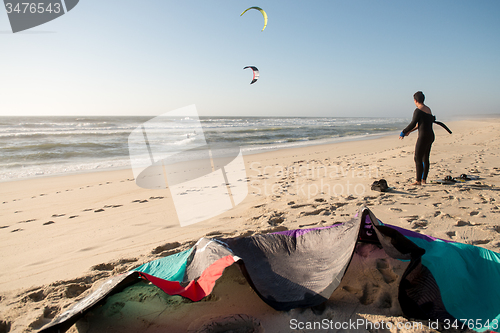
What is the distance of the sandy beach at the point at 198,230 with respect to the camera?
192 centimetres

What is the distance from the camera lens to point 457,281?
1.85 m

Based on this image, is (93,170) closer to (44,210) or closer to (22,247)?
(44,210)

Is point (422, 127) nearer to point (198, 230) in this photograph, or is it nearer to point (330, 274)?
point (330, 274)

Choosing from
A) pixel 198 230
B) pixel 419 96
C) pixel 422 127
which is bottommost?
pixel 198 230

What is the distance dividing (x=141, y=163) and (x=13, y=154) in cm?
703

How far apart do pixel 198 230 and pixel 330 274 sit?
2.22m

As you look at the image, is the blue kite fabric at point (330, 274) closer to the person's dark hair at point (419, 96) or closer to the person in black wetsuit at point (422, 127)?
the person in black wetsuit at point (422, 127)

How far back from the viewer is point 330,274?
1970 millimetres

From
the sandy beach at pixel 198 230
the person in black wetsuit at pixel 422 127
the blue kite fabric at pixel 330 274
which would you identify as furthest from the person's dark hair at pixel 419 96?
the blue kite fabric at pixel 330 274

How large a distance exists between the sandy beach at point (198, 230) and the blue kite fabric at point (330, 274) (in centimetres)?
13

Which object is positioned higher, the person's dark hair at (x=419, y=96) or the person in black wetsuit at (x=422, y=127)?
the person's dark hair at (x=419, y=96)

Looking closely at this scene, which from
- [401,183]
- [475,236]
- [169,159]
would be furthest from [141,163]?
[475,236]

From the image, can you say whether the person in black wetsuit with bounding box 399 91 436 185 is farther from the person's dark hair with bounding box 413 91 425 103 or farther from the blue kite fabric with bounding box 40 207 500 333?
the blue kite fabric with bounding box 40 207 500 333

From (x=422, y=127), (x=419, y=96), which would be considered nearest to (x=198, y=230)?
(x=422, y=127)
